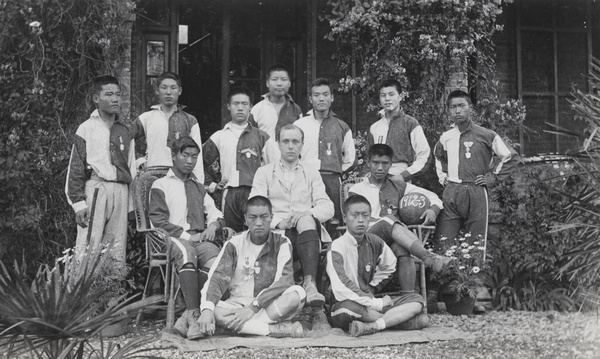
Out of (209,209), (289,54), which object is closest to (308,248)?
(209,209)

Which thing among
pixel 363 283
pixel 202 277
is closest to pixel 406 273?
pixel 363 283

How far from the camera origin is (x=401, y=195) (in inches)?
262

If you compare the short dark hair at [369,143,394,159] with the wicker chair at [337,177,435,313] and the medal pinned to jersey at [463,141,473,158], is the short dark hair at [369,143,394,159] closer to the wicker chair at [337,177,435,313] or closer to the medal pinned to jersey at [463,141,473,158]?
the wicker chair at [337,177,435,313]

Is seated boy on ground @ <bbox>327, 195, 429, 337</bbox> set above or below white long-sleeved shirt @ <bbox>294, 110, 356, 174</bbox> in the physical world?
below

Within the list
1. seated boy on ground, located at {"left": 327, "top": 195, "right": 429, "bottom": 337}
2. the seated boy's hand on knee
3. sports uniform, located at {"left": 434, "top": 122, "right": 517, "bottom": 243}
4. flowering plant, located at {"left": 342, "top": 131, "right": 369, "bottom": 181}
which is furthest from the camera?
flowering plant, located at {"left": 342, "top": 131, "right": 369, "bottom": 181}

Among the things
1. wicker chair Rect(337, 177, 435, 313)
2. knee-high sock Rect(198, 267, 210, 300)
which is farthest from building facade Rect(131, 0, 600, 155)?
knee-high sock Rect(198, 267, 210, 300)

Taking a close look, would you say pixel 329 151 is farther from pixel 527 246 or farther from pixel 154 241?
pixel 527 246

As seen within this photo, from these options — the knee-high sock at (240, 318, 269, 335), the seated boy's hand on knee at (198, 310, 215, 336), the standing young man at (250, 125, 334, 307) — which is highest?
the standing young man at (250, 125, 334, 307)

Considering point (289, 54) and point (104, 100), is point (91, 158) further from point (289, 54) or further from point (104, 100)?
A: point (289, 54)

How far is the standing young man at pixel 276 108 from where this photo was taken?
7148mm

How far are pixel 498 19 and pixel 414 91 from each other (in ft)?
8.65

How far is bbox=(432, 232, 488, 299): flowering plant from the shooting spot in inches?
255

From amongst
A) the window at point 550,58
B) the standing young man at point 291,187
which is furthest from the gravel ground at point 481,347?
the window at point 550,58

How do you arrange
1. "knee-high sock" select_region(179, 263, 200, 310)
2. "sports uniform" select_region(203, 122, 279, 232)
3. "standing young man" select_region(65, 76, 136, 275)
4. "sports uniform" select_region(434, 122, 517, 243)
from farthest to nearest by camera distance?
"sports uniform" select_region(434, 122, 517, 243) → "sports uniform" select_region(203, 122, 279, 232) → "standing young man" select_region(65, 76, 136, 275) → "knee-high sock" select_region(179, 263, 200, 310)
